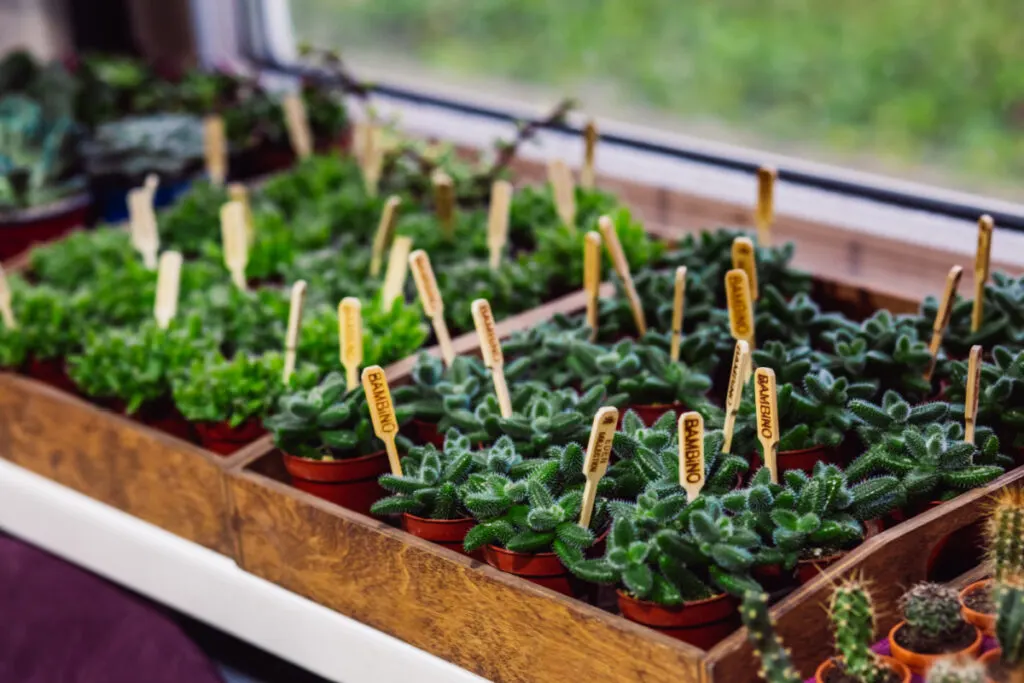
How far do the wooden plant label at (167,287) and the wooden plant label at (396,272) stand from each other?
14.7 inches

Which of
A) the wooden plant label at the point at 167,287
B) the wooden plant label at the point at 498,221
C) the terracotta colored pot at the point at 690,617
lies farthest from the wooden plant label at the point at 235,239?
the terracotta colored pot at the point at 690,617

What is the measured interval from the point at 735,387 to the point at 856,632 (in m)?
0.41

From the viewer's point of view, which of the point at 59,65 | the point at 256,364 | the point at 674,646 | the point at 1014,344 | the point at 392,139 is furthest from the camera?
the point at 59,65

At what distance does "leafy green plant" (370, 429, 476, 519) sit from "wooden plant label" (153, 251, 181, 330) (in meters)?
0.75

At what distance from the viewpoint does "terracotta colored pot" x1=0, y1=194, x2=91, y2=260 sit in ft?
9.52

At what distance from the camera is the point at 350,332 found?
1781 mm

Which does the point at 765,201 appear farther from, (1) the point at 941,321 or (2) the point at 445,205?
(2) the point at 445,205

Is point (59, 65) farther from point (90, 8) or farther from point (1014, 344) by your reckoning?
point (1014, 344)

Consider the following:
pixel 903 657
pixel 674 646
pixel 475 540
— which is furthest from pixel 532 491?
pixel 903 657

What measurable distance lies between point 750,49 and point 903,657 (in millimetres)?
3199

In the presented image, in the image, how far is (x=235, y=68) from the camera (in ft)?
12.3

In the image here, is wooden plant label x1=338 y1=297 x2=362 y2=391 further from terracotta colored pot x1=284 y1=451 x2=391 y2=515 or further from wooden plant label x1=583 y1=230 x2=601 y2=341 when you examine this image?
wooden plant label x1=583 y1=230 x2=601 y2=341

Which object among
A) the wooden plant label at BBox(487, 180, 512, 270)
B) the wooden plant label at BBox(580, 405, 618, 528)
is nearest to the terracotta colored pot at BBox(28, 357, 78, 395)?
the wooden plant label at BBox(487, 180, 512, 270)

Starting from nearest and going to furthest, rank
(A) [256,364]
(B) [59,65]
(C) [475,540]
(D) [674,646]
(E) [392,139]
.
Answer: (D) [674,646] → (C) [475,540] → (A) [256,364] → (E) [392,139] → (B) [59,65]
